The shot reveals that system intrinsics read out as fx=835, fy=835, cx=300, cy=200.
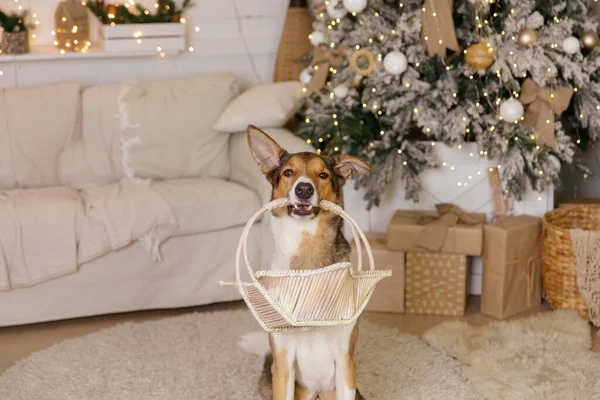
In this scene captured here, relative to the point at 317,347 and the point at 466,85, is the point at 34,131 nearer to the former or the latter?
the point at 466,85

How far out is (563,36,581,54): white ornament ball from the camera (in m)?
3.20

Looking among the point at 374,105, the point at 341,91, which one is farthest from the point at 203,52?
the point at 374,105

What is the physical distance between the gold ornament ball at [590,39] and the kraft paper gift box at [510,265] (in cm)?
71

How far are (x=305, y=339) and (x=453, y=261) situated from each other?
4.38 ft

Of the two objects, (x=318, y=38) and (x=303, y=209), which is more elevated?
(x=318, y=38)

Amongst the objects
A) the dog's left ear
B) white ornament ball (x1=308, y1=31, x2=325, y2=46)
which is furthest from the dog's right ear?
white ornament ball (x1=308, y1=31, x2=325, y2=46)

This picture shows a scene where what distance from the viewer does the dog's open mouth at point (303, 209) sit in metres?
2.00

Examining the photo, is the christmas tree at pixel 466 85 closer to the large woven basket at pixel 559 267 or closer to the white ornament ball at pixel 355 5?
the white ornament ball at pixel 355 5

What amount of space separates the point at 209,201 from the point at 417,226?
84 centimetres

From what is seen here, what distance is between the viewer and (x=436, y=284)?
334cm

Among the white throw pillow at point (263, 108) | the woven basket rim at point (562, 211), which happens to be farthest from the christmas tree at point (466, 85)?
the white throw pillow at point (263, 108)

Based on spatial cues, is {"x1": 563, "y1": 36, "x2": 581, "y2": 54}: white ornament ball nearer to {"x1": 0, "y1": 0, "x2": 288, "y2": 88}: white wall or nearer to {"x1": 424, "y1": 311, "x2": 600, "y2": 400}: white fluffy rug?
{"x1": 424, "y1": 311, "x2": 600, "y2": 400}: white fluffy rug

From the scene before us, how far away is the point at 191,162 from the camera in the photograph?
375cm

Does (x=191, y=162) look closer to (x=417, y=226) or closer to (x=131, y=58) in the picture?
(x=131, y=58)
